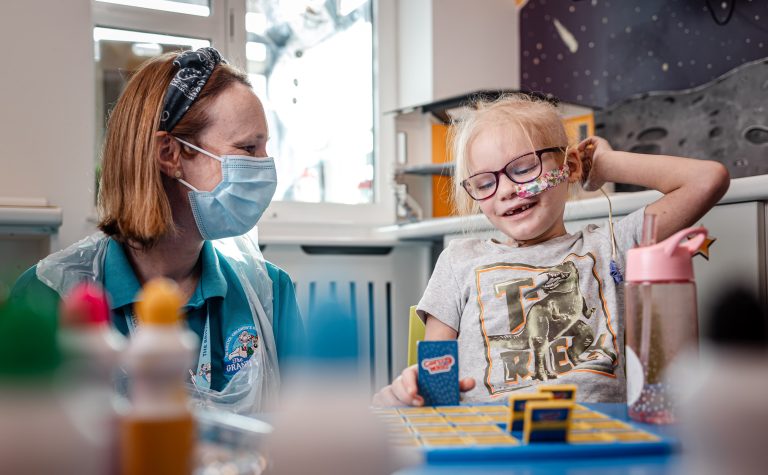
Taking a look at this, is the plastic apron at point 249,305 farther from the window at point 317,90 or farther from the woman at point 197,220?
the window at point 317,90

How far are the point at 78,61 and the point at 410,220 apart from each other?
1367 mm

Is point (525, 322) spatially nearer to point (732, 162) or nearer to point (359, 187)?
point (732, 162)

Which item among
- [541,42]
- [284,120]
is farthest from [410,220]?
[541,42]

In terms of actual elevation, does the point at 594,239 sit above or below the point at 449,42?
below

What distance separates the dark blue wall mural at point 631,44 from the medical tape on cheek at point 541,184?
1.40 m

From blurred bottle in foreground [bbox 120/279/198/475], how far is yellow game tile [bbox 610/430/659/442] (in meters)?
0.37

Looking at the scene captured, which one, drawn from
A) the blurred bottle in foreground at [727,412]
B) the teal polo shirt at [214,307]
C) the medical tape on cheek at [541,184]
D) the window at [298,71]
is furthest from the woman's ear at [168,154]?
the window at [298,71]

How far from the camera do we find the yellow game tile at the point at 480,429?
2.05 feet

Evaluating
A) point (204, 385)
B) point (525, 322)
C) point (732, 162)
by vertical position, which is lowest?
point (204, 385)

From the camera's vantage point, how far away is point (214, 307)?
1.34 m

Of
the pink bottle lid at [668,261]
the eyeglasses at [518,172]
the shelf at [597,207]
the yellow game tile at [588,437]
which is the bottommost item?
the yellow game tile at [588,437]

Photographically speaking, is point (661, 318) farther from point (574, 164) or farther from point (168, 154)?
point (168, 154)

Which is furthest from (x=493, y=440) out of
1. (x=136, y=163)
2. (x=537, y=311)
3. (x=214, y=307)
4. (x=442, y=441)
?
(x=136, y=163)

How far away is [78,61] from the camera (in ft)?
8.50
